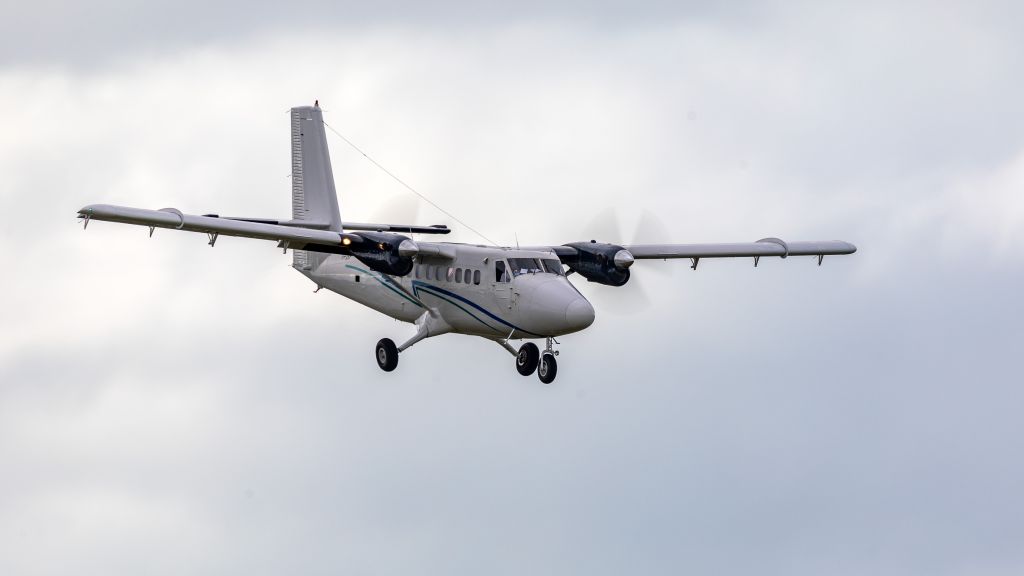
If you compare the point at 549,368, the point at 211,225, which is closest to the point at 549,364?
the point at 549,368

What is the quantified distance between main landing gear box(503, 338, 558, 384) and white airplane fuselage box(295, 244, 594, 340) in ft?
1.57

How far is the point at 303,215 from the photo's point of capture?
42.5 metres

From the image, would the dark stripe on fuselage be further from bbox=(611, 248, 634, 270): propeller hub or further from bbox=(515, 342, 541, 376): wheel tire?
bbox=(611, 248, 634, 270): propeller hub

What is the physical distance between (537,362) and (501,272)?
2.23 metres

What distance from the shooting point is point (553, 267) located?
123 ft

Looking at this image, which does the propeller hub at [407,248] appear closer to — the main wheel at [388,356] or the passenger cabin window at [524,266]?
the passenger cabin window at [524,266]

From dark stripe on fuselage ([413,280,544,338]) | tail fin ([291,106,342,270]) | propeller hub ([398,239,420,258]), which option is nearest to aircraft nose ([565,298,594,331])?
dark stripe on fuselage ([413,280,544,338])

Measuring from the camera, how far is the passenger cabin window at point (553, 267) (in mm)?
37531

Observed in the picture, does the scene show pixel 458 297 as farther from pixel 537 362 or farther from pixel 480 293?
pixel 537 362

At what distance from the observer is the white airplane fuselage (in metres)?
36.3

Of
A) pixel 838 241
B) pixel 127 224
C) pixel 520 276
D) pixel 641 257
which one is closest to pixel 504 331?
pixel 520 276

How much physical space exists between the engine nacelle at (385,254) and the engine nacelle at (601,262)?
4.36 m

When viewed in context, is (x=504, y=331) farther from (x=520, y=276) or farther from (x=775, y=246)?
(x=775, y=246)

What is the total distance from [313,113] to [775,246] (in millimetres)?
12630
